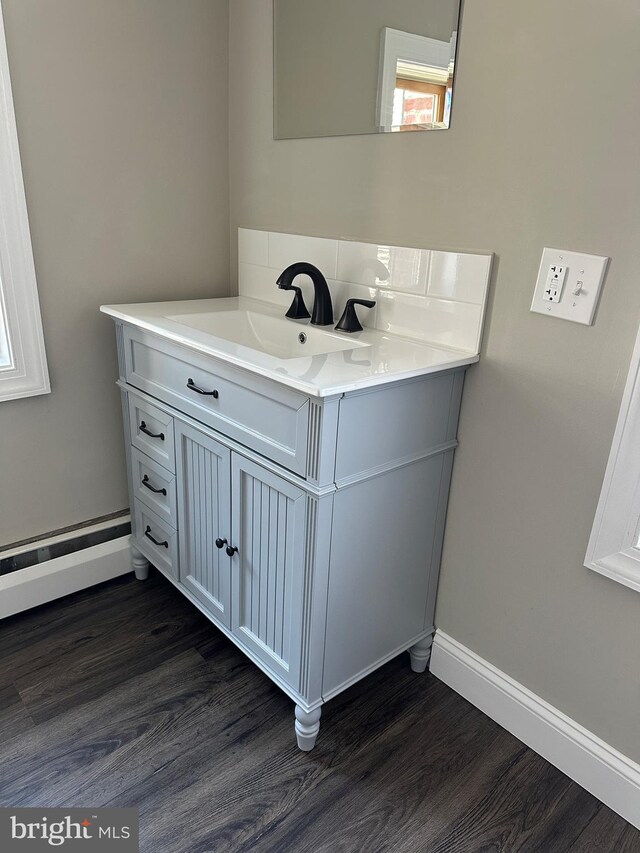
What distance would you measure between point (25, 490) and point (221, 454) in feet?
2.52

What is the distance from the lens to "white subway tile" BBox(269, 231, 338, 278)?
1.70 m

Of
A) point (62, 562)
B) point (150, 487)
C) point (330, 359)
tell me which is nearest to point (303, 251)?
point (330, 359)

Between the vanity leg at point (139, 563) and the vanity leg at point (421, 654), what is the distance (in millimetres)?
929

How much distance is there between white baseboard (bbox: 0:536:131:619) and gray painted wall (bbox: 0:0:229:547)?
0.11 m

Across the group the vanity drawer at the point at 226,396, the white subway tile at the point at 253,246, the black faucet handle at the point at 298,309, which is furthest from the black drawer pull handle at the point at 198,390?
the white subway tile at the point at 253,246

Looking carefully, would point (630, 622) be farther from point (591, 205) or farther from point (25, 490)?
point (25, 490)

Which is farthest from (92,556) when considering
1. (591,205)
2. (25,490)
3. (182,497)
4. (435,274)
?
(591,205)

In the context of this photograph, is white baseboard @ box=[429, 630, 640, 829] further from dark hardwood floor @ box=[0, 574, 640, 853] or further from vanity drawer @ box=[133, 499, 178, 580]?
vanity drawer @ box=[133, 499, 178, 580]

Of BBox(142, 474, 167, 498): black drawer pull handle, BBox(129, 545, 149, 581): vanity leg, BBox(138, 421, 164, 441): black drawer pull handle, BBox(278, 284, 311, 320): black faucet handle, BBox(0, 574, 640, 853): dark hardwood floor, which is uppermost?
BBox(278, 284, 311, 320): black faucet handle

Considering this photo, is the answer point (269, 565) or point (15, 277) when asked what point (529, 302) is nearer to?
point (269, 565)

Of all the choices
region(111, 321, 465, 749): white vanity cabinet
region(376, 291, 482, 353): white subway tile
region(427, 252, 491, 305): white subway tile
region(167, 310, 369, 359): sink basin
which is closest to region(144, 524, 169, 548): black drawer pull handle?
region(111, 321, 465, 749): white vanity cabinet

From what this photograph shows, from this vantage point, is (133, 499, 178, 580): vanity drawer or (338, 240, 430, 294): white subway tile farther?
(133, 499, 178, 580): vanity drawer

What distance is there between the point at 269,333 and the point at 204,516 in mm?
553

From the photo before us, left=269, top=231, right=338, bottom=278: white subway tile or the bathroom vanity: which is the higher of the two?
left=269, top=231, right=338, bottom=278: white subway tile
